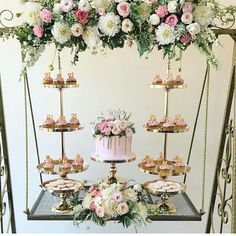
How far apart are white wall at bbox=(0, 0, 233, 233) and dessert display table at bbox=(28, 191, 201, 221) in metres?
0.31

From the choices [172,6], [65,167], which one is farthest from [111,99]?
[172,6]

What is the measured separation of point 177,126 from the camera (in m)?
2.75

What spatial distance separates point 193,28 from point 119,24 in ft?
1.26

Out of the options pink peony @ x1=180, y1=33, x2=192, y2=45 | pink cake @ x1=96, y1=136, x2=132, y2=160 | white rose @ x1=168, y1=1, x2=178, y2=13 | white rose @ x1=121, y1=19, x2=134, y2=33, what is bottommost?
pink cake @ x1=96, y1=136, x2=132, y2=160

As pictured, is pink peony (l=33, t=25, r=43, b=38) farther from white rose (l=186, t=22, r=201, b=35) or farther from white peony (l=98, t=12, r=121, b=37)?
white rose (l=186, t=22, r=201, b=35)

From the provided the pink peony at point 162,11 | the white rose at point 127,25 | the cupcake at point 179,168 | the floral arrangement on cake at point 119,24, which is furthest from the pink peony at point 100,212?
the pink peony at point 162,11

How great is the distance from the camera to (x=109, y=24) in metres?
2.16

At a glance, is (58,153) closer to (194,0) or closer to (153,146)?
(153,146)

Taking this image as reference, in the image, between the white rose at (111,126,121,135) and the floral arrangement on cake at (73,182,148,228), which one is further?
the white rose at (111,126,121,135)

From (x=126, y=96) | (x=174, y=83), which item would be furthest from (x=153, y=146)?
(x=174, y=83)

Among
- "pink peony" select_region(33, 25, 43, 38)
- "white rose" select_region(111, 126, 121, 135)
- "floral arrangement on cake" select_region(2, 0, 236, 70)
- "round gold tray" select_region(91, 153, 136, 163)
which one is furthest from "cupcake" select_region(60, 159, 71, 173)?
"pink peony" select_region(33, 25, 43, 38)

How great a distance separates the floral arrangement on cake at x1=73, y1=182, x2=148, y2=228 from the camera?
7.89ft

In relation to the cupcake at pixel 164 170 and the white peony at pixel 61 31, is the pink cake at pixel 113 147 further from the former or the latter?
the white peony at pixel 61 31

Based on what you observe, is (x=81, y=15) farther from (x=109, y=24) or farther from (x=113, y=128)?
(x=113, y=128)
